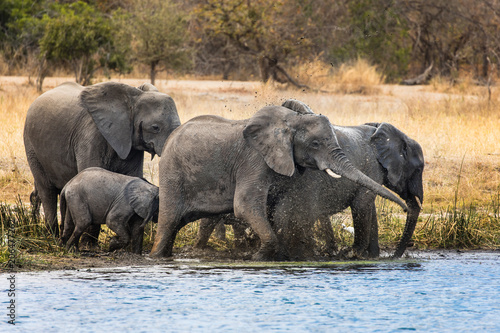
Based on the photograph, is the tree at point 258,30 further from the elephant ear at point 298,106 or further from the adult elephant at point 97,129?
the elephant ear at point 298,106

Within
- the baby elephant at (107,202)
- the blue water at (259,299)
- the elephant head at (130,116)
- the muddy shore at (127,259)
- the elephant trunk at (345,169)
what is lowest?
the blue water at (259,299)

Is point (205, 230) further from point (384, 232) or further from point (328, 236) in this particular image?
point (384, 232)

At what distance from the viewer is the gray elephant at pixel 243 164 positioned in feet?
22.5

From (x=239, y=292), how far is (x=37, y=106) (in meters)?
3.36

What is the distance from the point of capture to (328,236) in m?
7.80

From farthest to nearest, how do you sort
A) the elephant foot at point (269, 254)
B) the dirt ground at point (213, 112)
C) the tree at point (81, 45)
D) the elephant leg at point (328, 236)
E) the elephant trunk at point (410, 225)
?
1. the tree at point (81, 45)
2. the elephant trunk at point (410, 225)
3. the elephant leg at point (328, 236)
4. the dirt ground at point (213, 112)
5. the elephant foot at point (269, 254)

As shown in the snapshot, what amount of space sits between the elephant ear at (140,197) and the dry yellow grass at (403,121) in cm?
270

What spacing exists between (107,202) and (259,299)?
6.10 feet

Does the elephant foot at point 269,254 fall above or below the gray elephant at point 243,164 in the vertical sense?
below

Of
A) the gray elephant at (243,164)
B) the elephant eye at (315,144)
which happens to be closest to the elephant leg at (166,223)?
the gray elephant at (243,164)

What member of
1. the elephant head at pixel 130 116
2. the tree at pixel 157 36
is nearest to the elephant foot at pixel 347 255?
the elephant head at pixel 130 116

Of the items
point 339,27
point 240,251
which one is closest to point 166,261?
point 240,251

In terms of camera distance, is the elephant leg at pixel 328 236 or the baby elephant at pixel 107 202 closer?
the baby elephant at pixel 107 202

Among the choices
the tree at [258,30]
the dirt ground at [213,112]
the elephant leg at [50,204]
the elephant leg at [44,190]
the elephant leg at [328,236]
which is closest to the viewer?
the dirt ground at [213,112]
